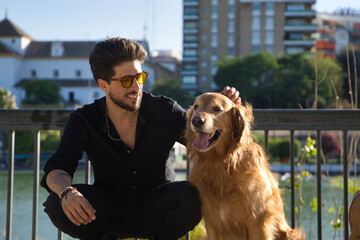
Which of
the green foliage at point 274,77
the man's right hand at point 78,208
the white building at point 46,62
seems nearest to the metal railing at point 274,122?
the man's right hand at point 78,208

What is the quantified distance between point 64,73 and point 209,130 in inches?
3526

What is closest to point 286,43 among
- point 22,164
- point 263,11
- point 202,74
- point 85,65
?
point 263,11

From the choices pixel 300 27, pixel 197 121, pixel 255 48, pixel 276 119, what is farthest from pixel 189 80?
pixel 197 121

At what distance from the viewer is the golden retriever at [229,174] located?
9.18ft

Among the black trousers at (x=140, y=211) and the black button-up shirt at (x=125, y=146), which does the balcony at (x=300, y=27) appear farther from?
the black trousers at (x=140, y=211)

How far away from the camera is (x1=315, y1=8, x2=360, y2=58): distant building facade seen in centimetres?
8406

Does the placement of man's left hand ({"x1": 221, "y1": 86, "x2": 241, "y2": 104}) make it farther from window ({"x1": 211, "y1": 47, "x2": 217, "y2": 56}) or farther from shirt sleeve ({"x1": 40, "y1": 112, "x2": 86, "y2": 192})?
window ({"x1": 211, "y1": 47, "x2": 217, "y2": 56})

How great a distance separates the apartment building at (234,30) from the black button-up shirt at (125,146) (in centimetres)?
7194

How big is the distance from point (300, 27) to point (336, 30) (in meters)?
19.3

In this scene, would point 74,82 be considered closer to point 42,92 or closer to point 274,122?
point 42,92

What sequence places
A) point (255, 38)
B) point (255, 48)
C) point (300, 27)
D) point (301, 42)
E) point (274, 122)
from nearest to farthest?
point (274, 122), point (301, 42), point (300, 27), point (255, 38), point (255, 48)

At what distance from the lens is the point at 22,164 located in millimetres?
42750

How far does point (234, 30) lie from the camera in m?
76.6

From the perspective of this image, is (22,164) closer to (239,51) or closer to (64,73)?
(239,51)
